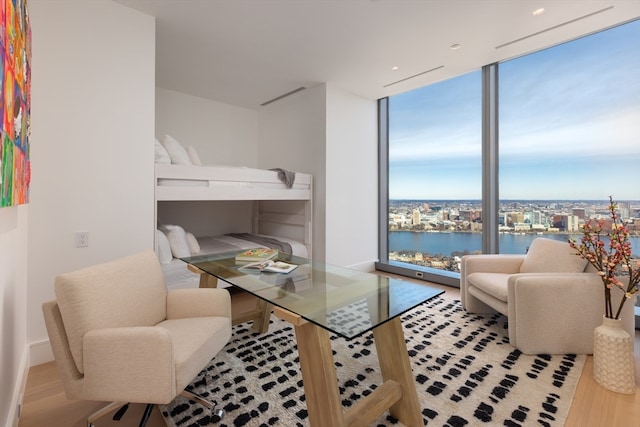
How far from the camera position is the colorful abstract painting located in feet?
3.25

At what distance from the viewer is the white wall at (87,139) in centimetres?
191

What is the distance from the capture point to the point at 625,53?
2553mm

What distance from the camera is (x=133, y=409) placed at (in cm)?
151

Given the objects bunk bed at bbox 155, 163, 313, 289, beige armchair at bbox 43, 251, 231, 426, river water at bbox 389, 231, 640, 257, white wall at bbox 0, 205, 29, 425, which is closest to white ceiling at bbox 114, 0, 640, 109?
bunk bed at bbox 155, 163, 313, 289

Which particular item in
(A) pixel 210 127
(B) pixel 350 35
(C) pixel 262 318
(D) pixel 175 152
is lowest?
(C) pixel 262 318

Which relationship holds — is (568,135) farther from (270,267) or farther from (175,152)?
(175,152)

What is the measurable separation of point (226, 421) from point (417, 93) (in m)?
4.06

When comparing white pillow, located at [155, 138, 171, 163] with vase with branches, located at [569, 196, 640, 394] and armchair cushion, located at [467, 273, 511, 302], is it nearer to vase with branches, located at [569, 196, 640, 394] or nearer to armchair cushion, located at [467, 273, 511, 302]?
armchair cushion, located at [467, 273, 511, 302]

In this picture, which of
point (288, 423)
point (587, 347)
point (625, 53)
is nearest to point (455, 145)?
point (625, 53)

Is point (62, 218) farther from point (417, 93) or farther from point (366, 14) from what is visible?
point (417, 93)

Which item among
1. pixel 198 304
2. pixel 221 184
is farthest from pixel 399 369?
pixel 221 184

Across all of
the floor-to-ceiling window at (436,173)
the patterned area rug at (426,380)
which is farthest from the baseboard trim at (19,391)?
the floor-to-ceiling window at (436,173)

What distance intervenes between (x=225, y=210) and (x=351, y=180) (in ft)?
6.26

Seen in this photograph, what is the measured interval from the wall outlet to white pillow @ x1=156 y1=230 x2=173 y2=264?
0.50 m
